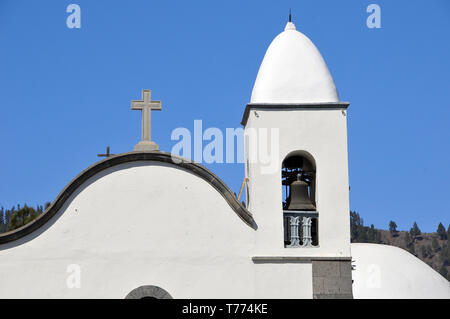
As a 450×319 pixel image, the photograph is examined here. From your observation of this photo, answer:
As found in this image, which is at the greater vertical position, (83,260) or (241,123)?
(241,123)

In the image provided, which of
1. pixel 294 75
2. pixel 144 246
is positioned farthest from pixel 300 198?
pixel 144 246

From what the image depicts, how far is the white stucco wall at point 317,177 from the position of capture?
16250mm

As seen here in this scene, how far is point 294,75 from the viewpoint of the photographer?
55.8 ft

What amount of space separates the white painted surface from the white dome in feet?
39.4

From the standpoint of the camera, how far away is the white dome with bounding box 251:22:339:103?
1683 cm

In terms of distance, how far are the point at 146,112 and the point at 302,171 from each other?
3486 mm

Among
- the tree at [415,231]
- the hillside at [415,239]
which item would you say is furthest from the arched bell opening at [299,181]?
the tree at [415,231]

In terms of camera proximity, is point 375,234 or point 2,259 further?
point 375,234

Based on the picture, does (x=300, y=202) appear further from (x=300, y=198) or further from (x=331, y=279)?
(x=331, y=279)

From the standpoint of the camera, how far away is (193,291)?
15.8 meters

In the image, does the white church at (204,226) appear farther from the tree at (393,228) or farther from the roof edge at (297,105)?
the tree at (393,228)
